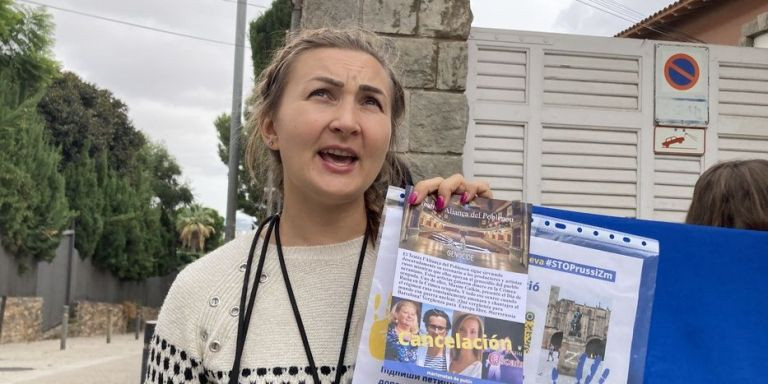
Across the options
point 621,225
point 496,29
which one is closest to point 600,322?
point 621,225

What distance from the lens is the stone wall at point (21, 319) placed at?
26.3 m

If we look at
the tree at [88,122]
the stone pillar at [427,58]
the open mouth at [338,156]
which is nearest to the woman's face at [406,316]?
the open mouth at [338,156]

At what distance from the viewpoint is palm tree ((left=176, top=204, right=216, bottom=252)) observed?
186 ft

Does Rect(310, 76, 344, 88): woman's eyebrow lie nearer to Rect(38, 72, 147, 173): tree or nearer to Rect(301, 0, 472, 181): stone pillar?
Rect(301, 0, 472, 181): stone pillar

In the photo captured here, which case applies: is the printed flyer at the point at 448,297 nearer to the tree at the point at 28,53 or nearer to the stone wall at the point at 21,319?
the stone wall at the point at 21,319

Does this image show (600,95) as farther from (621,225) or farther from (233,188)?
(233,188)

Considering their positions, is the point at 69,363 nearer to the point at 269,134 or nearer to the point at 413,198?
the point at 269,134

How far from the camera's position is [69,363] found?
2088cm

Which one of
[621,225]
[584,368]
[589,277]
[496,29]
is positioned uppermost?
[496,29]

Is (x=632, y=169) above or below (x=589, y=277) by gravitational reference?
above

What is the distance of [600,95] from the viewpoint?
17.4 feet

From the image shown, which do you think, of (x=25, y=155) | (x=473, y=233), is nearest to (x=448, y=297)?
(x=473, y=233)

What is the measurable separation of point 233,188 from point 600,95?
8230 mm

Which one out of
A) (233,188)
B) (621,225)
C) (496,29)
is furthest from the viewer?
(233,188)
